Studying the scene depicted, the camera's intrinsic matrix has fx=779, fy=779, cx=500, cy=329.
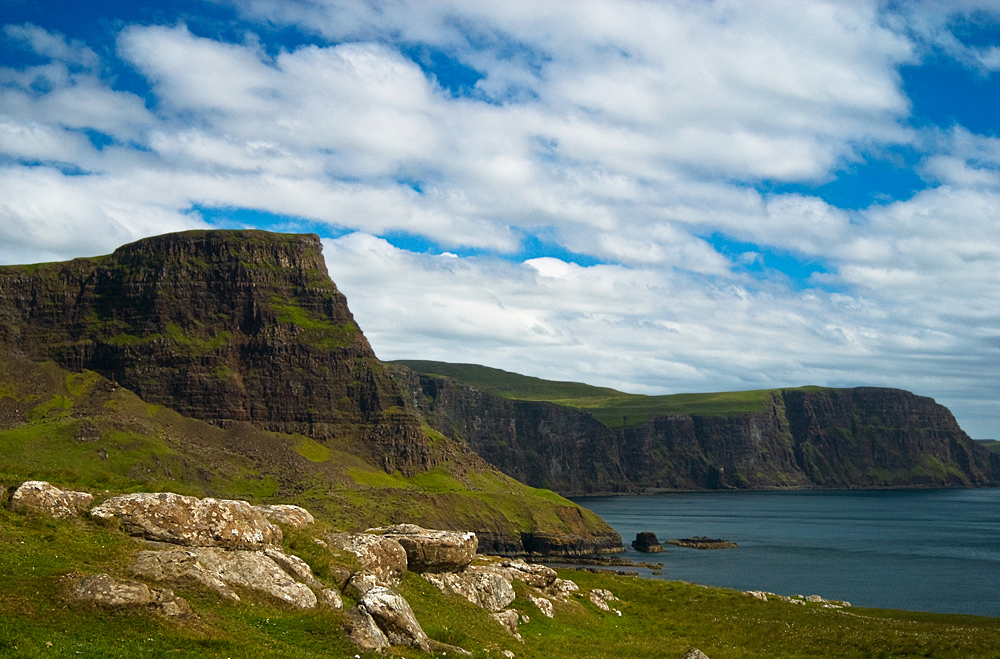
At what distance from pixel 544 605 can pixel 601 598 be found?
1294 cm

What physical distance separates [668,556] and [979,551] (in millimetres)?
79803

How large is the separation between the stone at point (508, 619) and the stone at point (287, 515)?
10.8m

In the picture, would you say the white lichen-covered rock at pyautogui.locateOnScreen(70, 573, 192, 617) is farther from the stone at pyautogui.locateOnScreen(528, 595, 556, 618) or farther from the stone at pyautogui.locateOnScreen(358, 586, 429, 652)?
the stone at pyautogui.locateOnScreen(528, 595, 556, 618)

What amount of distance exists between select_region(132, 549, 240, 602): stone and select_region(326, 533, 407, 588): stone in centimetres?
949

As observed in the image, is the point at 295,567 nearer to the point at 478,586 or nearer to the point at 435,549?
the point at 435,549

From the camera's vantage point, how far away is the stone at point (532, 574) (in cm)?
5109

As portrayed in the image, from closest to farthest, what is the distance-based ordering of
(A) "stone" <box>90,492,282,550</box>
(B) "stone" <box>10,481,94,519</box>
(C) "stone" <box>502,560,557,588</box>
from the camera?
(B) "stone" <box>10,481,94,519</box>, (A) "stone" <box>90,492,282,550</box>, (C) "stone" <box>502,560,557,588</box>

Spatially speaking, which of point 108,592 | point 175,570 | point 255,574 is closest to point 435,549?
point 255,574

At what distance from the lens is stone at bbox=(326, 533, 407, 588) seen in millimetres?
36875

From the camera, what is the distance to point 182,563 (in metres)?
Result: 27.3

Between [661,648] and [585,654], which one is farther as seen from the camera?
[661,648]

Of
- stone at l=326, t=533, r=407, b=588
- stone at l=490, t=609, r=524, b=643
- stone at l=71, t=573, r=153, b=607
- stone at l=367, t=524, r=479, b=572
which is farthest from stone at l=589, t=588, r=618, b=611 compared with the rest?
stone at l=71, t=573, r=153, b=607

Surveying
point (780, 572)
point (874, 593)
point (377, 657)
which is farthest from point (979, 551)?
point (377, 657)

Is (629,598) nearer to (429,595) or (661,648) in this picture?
(661,648)
